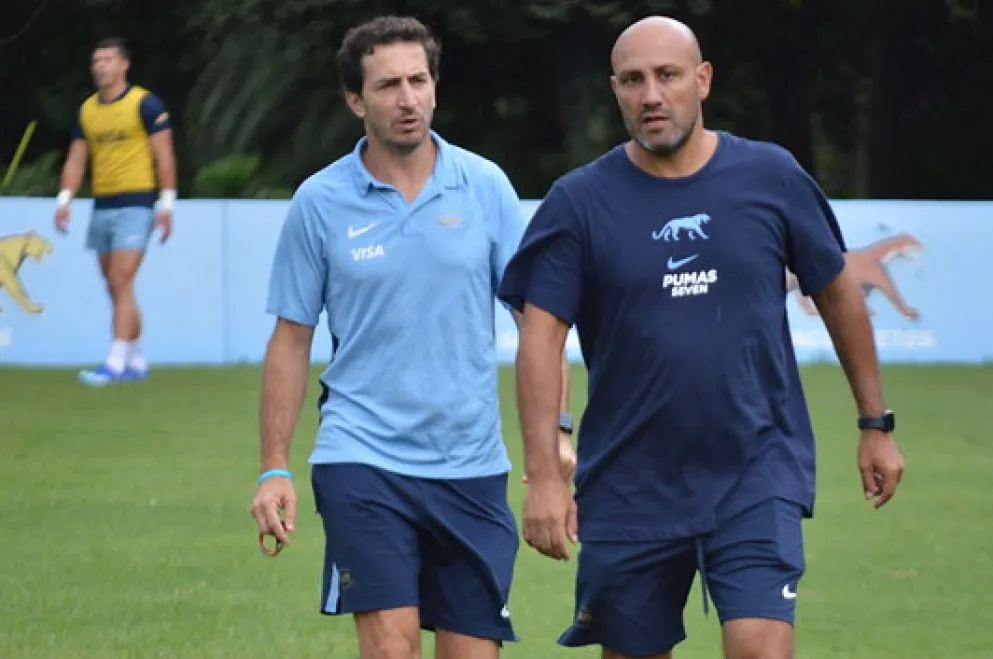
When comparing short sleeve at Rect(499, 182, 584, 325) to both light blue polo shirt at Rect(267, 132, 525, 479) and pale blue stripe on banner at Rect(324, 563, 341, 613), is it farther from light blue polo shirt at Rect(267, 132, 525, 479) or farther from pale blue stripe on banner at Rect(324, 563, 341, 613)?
pale blue stripe on banner at Rect(324, 563, 341, 613)

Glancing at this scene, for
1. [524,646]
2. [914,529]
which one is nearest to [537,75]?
[914,529]

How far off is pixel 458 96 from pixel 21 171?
219 inches

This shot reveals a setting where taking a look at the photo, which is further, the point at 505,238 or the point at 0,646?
the point at 0,646

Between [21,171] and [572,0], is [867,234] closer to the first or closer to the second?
[572,0]

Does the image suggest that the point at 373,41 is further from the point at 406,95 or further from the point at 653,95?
the point at 653,95

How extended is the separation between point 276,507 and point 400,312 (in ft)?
2.02

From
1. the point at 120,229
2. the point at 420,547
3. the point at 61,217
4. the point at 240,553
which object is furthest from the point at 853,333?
the point at 61,217

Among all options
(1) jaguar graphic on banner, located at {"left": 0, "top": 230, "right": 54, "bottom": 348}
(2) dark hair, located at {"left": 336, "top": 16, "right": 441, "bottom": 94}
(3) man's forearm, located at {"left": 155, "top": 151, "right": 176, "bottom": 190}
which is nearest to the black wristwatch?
(2) dark hair, located at {"left": 336, "top": 16, "right": 441, "bottom": 94}

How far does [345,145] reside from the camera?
27094 millimetres

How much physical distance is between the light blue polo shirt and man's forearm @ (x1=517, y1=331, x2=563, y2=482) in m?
0.45

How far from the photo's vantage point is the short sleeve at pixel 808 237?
5551 millimetres

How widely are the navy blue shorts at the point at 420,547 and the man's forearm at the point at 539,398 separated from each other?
49 cm

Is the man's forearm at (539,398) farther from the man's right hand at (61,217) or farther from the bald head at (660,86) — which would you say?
the man's right hand at (61,217)


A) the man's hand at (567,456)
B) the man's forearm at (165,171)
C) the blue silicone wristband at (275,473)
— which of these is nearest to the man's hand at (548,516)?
the man's hand at (567,456)
